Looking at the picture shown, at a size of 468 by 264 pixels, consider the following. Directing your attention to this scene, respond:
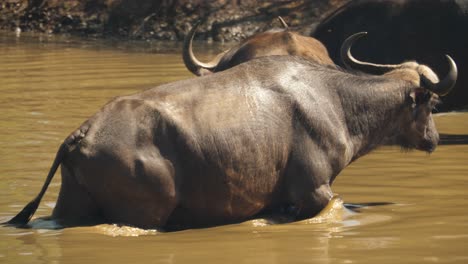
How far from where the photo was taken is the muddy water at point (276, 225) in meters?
7.34

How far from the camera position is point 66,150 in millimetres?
8164

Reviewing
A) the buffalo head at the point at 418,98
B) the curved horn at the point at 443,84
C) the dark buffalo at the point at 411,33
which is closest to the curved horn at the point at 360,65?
the buffalo head at the point at 418,98

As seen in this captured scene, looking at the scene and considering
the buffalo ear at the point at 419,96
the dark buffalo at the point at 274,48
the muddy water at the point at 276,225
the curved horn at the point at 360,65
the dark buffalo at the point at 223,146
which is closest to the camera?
the muddy water at the point at 276,225

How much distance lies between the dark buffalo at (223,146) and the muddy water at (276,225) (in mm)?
199

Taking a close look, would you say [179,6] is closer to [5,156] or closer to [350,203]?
[5,156]

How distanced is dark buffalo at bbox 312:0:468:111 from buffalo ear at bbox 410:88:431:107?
3.94 meters

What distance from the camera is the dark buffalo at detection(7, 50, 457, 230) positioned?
815 centimetres

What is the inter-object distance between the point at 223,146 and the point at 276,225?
27.0 inches

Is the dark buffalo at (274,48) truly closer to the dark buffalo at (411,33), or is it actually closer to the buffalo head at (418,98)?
the dark buffalo at (411,33)

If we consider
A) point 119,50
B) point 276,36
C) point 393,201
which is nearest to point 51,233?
point 393,201

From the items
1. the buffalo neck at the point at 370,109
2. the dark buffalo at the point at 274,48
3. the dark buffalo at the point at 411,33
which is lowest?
the dark buffalo at the point at 411,33

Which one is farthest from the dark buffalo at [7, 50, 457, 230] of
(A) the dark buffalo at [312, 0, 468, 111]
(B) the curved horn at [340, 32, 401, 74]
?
(A) the dark buffalo at [312, 0, 468, 111]

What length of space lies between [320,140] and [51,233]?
210 cm

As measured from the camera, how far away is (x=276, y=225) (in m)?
8.55
